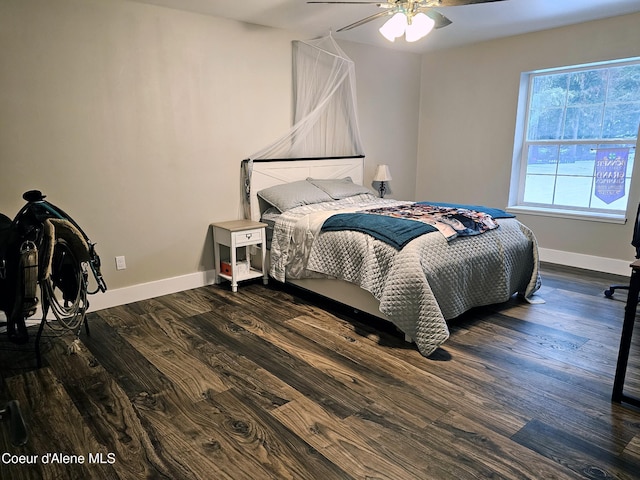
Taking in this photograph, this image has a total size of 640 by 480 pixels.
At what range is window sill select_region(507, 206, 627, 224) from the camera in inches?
163

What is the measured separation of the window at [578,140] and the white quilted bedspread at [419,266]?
154 centimetres

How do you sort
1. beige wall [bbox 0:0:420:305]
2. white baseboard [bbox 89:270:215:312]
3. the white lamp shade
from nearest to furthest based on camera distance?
1. beige wall [bbox 0:0:420:305]
2. white baseboard [bbox 89:270:215:312]
3. the white lamp shade

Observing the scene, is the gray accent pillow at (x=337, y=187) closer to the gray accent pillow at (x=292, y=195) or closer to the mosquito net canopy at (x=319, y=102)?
the gray accent pillow at (x=292, y=195)

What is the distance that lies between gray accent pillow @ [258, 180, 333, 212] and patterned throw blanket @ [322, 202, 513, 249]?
0.65 metres

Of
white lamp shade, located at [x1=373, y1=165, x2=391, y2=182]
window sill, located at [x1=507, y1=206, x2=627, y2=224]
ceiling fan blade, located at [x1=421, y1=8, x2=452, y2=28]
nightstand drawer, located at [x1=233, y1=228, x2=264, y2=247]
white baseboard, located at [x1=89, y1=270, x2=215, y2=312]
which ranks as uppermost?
ceiling fan blade, located at [x1=421, y1=8, x2=452, y2=28]

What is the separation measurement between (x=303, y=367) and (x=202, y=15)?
3.03 meters

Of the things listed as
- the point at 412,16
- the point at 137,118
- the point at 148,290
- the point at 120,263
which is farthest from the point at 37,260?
the point at 412,16

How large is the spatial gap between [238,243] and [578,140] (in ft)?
12.0

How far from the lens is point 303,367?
247 centimetres

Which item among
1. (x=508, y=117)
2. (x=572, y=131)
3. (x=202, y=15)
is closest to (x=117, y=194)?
(x=202, y=15)

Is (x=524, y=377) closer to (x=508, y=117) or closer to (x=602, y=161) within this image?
(x=602, y=161)

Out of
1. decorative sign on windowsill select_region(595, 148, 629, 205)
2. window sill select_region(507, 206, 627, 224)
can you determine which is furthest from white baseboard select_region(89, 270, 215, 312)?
decorative sign on windowsill select_region(595, 148, 629, 205)

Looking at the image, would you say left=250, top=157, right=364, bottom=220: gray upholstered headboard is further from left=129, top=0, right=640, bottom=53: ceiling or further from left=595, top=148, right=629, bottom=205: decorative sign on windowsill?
left=595, top=148, right=629, bottom=205: decorative sign on windowsill

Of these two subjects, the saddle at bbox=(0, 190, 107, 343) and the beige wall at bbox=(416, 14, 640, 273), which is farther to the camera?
the beige wall at bbox=(416, 14, 640, 273)
